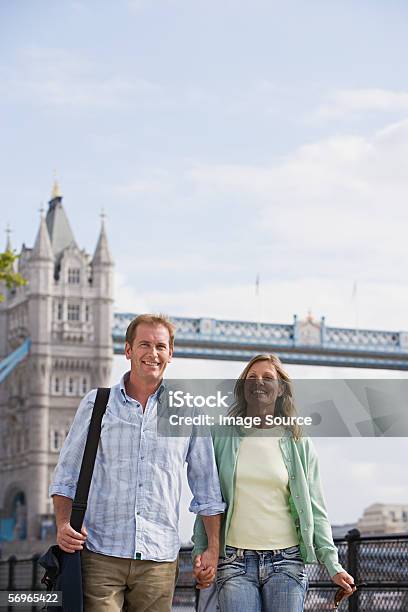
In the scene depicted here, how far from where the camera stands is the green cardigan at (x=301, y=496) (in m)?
3.40

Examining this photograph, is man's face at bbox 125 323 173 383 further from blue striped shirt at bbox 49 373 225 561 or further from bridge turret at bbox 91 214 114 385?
bridge turret at bbox 91 214 114 385

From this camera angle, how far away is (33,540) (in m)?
54.2

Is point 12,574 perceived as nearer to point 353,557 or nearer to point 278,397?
point 353,557

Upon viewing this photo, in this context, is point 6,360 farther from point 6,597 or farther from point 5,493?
point 6,597

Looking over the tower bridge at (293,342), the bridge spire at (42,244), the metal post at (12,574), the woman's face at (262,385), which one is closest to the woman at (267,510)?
the woman's face at (262,385)

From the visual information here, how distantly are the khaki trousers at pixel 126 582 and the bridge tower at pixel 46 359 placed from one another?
54073 mm

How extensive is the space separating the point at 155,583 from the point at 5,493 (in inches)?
2293

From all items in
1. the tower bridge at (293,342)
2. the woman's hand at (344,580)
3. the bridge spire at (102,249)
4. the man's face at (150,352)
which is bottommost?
the woman's hand at (344,580)

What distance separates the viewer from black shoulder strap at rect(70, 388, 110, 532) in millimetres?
3236

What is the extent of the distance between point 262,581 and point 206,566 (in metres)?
0.17

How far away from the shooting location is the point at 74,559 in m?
3.19

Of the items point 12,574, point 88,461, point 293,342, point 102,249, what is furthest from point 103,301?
point 88,461

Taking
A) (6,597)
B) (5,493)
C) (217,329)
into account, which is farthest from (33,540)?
(6,597)

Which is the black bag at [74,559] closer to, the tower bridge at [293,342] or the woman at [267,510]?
the woman at [267,510]
